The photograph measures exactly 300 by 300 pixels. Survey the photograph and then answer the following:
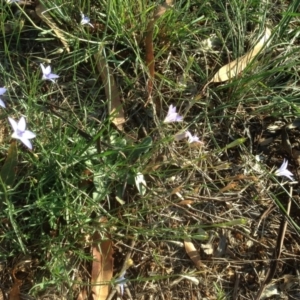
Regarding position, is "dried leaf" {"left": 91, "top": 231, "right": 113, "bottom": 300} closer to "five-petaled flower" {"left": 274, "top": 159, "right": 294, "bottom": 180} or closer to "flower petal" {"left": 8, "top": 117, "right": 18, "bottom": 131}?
"flower petal" {"left": 8, "top": 117, "right": 18, "bottom": 131}

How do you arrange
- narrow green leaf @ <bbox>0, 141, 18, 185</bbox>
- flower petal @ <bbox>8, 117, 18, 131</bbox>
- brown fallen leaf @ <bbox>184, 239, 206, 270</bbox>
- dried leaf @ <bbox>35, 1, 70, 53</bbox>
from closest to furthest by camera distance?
flower petal @ <bbox>8, 117, 18, 131</bbox> → narrow green leaf @ <bbox>0, 141, 18, 185</bbox> → brown fallen leaf @ <bbox>184, 239, 206, 270</bbox> → dried leaf @ <bbox>35, 1, 70, 53</bbox>

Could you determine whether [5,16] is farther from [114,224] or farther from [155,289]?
[155,289]

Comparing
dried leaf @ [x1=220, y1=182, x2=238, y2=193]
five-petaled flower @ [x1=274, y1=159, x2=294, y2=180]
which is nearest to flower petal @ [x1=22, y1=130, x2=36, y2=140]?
dried leaf @ [x1=220, y1=182, x2=238, y2=193]

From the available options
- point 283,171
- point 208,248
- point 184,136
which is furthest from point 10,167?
point 283,171

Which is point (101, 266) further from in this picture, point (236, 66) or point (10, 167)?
point (236, 66)

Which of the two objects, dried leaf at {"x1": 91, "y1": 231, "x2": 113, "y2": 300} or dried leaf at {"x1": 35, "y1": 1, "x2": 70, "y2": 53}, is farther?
dried leaf at {"x1": 35, "y1": 1, "x2": 70, "y2": 53}

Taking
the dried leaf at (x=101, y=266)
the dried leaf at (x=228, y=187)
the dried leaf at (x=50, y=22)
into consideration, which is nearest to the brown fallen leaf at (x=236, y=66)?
the dried leaf at (x=228, y=187)

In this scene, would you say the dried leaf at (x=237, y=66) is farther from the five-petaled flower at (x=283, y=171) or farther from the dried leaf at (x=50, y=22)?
the dried leaf at (x=50, y=22)
